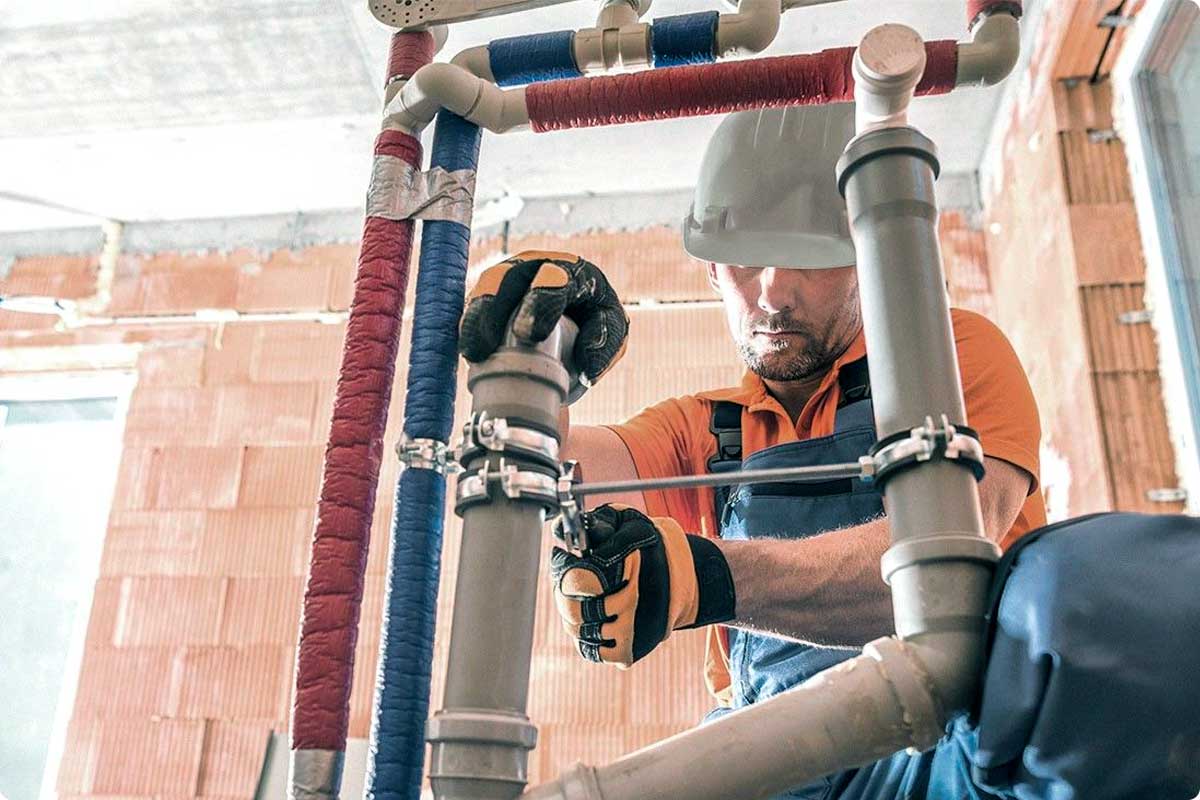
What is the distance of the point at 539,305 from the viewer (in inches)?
29.8

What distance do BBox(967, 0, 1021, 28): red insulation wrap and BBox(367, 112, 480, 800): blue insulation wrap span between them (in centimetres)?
49

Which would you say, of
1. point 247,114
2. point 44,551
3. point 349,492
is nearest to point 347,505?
point 349,492

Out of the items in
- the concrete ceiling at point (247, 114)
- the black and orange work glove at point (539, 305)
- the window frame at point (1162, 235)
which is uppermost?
the concrete ceiling at point (247, 114)

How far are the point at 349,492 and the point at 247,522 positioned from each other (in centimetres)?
292

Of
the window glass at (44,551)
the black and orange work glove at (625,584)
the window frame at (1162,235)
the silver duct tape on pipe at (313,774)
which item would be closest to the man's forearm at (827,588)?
the black and orange work glove at (625,584)

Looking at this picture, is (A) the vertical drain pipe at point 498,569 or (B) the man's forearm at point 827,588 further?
(B) the man's forearm at point 827,588

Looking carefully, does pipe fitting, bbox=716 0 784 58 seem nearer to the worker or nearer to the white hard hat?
the worker

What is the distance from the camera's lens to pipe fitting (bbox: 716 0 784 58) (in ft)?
3.15

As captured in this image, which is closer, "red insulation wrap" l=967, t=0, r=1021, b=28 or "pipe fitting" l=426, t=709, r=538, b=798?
"pipe fitting" l=426, t=709, r=538, b=798

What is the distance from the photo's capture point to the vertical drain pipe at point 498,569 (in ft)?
2.19

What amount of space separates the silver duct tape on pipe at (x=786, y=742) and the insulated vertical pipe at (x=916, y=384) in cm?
3

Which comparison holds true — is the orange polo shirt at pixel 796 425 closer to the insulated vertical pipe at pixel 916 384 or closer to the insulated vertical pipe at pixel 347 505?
the insulated vertical pipe at pixel 916 384

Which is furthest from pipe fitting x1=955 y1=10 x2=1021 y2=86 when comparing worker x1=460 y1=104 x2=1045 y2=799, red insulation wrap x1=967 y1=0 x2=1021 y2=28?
worker x1=460 y1=104 x2=1045 y2=799

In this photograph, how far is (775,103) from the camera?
3.12ft
